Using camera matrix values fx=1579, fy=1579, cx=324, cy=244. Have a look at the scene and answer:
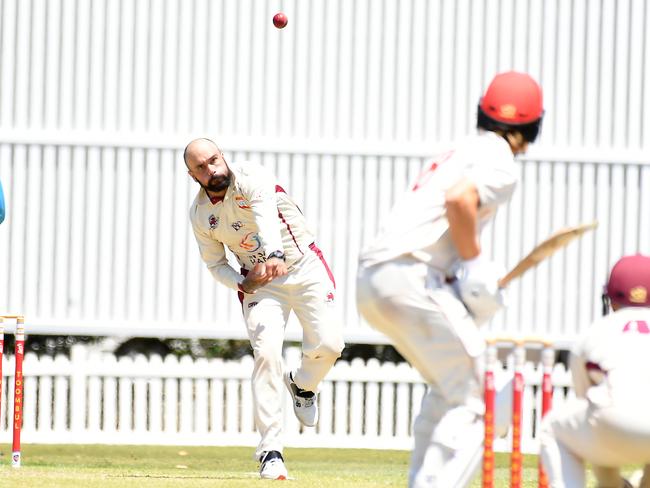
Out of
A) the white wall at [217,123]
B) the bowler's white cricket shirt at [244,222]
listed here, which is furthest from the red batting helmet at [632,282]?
the white wall at [217,123]

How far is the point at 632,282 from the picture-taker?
17.2 ft

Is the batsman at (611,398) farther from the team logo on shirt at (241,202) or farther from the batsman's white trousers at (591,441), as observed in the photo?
the team logo on shirt at (241,202)

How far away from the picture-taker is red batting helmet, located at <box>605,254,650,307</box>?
5234mm

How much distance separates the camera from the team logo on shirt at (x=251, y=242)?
7535 millimetres

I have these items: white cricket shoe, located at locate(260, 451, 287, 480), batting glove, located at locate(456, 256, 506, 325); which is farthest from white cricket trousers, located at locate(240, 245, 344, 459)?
batting glove, located at locate(456, 256, 506, 325)

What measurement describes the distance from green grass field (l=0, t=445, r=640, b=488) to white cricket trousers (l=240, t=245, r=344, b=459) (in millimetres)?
332

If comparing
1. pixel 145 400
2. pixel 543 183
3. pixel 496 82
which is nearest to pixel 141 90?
pixel 145 400

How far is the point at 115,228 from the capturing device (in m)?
12.3

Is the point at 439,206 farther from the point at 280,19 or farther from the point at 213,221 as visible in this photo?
the point at 280,19

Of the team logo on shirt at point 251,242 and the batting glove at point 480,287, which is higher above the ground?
the team logo on shirt at point 251,242

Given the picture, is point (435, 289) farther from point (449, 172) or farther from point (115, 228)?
point (115, 228)

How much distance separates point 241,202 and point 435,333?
7.64ft

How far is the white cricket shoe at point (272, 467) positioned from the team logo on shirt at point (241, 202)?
118cm

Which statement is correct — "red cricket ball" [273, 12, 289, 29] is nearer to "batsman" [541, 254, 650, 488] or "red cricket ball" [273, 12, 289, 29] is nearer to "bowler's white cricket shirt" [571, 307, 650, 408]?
"batsman" [541, 254, 650, 488]
